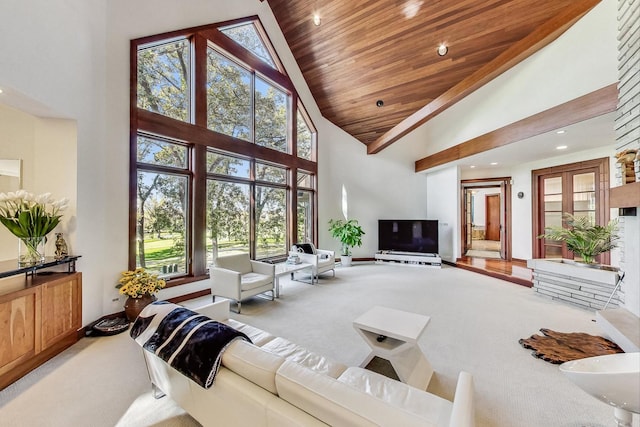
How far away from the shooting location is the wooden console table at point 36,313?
2.14m

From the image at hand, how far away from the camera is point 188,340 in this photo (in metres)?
1.43

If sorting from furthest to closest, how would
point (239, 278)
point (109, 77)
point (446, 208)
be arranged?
point (446, 208), point (239, 278), point (109, 77)

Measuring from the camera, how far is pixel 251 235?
5.45 m

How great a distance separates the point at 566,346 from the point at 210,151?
558 centimetres

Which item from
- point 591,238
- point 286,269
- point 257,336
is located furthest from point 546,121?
point 257,336

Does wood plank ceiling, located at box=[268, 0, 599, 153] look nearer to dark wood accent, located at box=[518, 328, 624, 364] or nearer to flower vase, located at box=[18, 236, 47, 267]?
dark wood accent, located at box=[518, 328, 624, 364]

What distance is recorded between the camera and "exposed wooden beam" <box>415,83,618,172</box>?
347cm

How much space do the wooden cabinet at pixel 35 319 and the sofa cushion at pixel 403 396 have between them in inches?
108

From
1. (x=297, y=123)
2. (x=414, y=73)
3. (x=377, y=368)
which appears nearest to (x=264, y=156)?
(x=297, y=123)

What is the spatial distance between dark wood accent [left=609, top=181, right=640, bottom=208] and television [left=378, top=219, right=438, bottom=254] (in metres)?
4.55

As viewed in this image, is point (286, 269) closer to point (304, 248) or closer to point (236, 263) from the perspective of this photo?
point (236, 263)

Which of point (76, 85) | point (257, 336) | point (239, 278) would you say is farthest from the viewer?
point (239, 278)

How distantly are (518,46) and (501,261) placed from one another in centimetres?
509

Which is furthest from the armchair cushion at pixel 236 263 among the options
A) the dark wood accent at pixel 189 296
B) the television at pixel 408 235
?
the television at pixel 408 235
